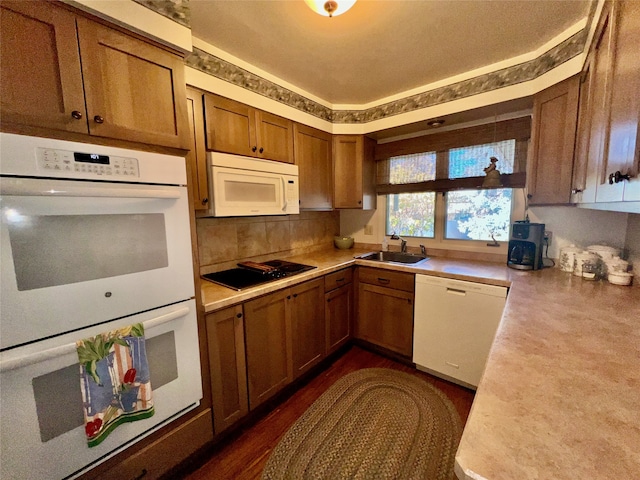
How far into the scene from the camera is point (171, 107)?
1157 millimetres

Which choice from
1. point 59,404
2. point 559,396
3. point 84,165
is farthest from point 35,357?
point 559,396

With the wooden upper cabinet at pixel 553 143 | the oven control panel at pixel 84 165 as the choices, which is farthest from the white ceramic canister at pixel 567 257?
the oven control panel at pixel 84 165

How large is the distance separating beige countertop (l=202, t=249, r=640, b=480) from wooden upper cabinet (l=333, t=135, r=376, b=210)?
1.71m

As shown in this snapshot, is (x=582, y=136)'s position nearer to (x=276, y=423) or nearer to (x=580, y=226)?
(x=580, y=226)

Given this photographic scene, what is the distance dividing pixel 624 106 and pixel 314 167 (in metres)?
1.91

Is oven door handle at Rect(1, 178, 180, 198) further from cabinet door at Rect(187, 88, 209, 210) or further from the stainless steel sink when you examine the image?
the stainless steel sink

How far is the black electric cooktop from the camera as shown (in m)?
1.67

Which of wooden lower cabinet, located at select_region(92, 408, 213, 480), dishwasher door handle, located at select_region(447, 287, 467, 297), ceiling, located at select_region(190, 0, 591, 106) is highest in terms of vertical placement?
ceiling, located at select_region(190, 0, 591, 106)

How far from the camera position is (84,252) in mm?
954

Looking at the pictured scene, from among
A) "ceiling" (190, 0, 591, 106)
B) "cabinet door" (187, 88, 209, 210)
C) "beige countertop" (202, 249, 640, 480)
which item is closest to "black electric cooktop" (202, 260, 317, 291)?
"cabinet door" (187, 88, 209, 210)

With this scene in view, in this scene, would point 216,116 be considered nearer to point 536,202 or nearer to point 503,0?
point 503,0

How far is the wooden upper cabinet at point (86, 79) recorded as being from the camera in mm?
818

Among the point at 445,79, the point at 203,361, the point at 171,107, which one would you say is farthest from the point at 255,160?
the point at 445,79

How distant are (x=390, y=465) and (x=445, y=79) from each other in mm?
2682
